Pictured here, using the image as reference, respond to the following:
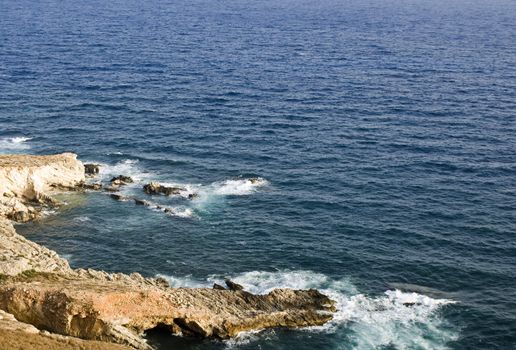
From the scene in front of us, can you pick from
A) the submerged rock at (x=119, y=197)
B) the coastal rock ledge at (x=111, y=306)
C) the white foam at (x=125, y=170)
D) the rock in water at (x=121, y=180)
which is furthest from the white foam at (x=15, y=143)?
the coastal rock ledge at (x=111, y=306)

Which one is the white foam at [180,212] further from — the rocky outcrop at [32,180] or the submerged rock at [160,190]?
the rocky outcrop at [32,180]

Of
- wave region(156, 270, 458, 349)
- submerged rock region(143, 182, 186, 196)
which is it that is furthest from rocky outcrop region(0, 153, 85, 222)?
wave region(156, 270, 458, 349)

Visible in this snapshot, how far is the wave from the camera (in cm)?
7831

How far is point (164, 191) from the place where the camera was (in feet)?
384

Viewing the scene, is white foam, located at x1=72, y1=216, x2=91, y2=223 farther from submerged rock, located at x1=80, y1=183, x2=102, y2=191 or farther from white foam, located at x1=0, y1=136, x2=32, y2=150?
white foam, located at x1=0, y1=136, x2=32, y2=150

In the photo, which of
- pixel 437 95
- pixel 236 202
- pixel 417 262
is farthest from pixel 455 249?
pixel 437 95

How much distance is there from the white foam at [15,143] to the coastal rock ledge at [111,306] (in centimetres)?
4333

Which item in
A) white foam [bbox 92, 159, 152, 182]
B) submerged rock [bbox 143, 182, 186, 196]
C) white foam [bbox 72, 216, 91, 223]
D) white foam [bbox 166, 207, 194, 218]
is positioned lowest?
white foam [bbox 72, 216, 91, 223]

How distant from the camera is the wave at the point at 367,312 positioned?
78.3m

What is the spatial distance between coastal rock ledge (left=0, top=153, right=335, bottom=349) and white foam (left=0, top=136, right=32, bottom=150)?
142ft

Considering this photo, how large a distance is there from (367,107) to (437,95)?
20200 mm

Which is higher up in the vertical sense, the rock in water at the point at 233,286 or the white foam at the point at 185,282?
the rock in water at the point at 233,286

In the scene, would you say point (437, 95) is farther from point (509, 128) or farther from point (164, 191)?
point (164, 191)

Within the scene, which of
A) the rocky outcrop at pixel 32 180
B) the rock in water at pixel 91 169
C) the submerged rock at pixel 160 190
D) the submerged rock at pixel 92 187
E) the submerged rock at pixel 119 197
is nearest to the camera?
the rocky outcrop at pixel 32 180
